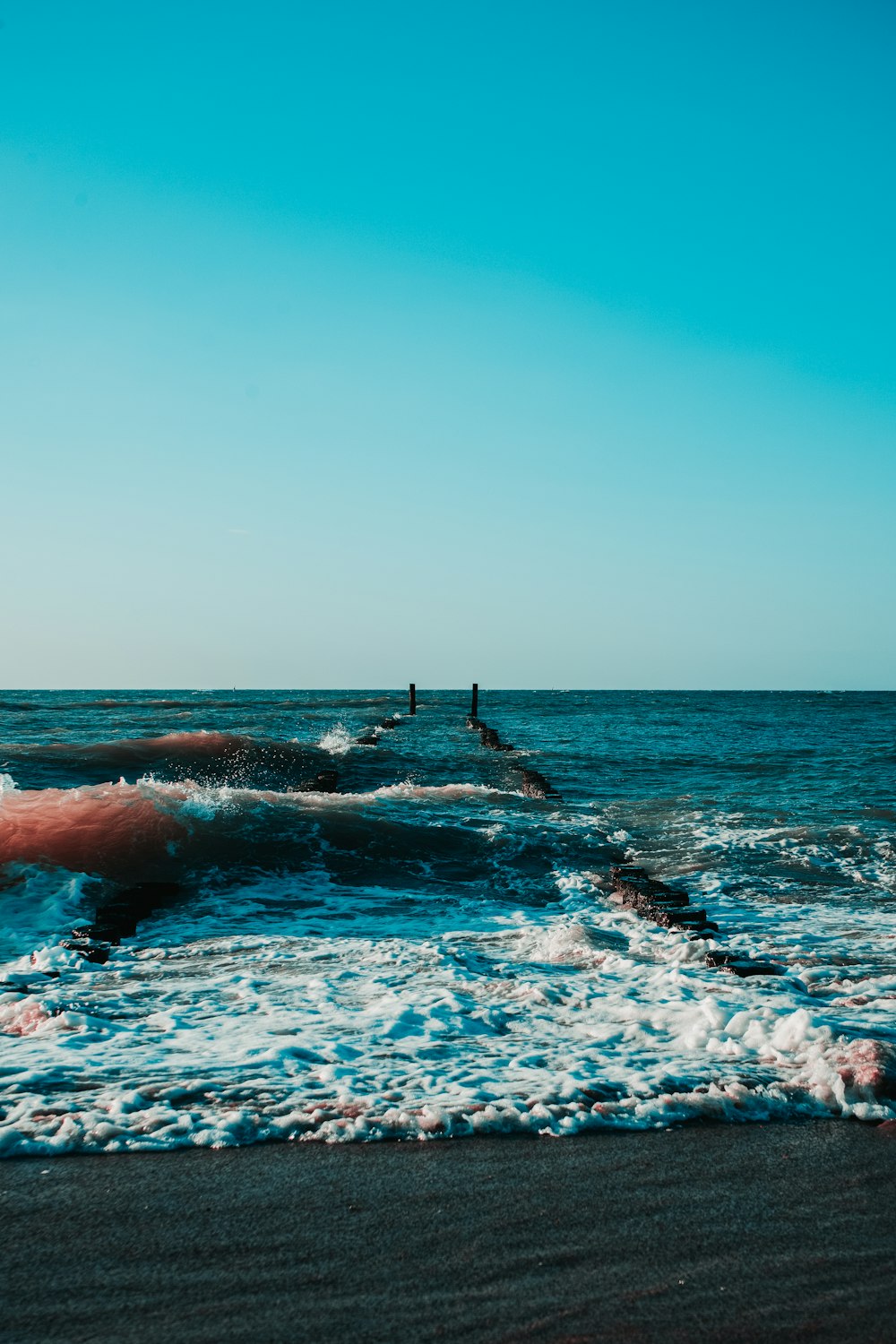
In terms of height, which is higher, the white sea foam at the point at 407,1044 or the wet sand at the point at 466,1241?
the wet sand at the point at 466,1241

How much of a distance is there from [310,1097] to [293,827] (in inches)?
307

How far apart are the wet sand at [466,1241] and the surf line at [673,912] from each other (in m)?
2.64

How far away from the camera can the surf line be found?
253 inches

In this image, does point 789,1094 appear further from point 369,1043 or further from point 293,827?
point 293,827

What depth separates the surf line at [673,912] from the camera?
21.1ft

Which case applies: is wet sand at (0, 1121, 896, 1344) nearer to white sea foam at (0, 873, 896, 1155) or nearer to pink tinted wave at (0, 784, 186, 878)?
white sea foam at (0, 873, 896, 1155)

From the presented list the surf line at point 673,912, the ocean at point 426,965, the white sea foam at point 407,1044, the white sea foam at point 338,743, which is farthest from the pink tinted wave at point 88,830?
the white sea foam at point 338,743

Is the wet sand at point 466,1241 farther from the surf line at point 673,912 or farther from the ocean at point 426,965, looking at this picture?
the surf line at point 673,912

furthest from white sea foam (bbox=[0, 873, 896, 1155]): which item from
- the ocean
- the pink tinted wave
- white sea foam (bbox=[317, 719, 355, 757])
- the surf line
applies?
white sea foam (bbox=[317, 719, 355, 757])

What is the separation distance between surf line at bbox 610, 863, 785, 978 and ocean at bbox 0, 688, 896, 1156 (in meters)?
0.05

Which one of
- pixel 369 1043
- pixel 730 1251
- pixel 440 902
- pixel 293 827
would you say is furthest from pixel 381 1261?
pixel 293 827

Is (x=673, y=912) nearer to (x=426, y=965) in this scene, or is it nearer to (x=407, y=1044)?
(x=426, y=965)

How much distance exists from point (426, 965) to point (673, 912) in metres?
2.52

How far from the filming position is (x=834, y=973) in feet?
21.3
